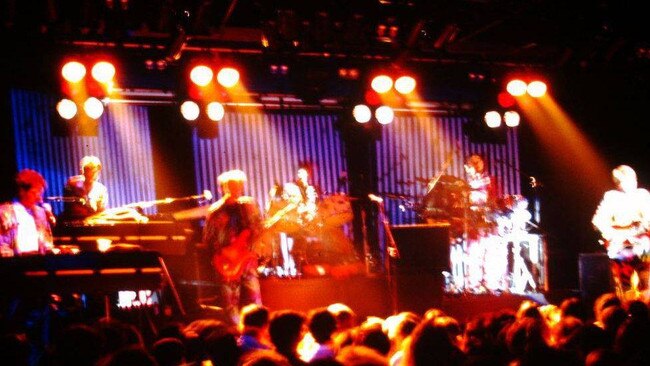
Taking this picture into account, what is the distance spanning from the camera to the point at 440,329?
126 inches

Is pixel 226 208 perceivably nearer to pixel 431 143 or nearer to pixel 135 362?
pixel 135 362

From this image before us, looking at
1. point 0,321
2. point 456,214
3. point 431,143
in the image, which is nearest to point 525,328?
point 0,321

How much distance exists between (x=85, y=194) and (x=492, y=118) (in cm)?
553

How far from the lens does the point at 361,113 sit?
8844 mm

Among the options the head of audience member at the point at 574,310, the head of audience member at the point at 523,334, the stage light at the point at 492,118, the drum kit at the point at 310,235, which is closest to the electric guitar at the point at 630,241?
the stage light at the point at 492,118

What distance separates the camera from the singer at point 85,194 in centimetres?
773

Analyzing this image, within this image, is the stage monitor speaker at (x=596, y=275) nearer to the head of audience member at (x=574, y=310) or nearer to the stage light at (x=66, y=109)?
the head of audience member at (x=574, y=310)

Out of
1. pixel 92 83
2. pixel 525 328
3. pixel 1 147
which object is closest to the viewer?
pixel 525 328

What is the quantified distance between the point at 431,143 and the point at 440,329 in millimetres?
9237

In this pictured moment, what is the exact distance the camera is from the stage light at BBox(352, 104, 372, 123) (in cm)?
883

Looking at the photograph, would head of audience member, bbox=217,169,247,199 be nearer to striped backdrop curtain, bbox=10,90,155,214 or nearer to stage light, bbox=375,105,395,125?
stage light, bbox=375,105,395,125

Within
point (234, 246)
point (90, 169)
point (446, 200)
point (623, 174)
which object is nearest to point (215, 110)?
point (90, 169)

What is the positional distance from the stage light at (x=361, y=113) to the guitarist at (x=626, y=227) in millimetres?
3438

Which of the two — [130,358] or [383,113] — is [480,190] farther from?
[130,358]
